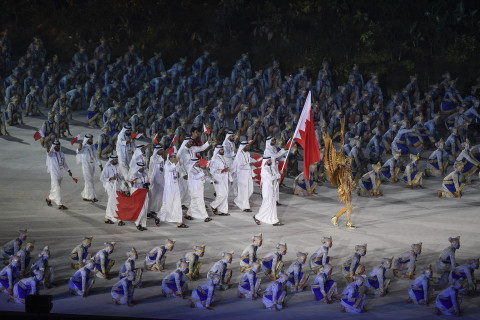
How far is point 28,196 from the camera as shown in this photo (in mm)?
18891

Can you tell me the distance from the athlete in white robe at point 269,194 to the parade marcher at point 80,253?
157 inches

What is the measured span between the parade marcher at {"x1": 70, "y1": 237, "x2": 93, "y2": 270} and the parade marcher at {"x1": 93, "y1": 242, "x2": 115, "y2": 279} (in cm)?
33

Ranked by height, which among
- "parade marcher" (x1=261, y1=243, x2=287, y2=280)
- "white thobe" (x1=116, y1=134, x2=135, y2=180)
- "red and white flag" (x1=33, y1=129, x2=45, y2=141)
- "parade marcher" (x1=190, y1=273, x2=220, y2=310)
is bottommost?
"parade marcher" (x1=190, y1=273, x2=220, y2=310)

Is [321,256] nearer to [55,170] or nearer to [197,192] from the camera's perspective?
[197,192]

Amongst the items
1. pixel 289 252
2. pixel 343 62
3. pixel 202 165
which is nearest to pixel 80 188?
pixel 202 165

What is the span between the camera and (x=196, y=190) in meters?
17.5

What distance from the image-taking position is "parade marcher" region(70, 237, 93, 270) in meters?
14.5

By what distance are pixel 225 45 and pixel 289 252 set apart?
54.9ft

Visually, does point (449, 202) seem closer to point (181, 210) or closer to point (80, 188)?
point (181, 210)

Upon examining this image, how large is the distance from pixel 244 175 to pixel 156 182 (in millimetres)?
1809

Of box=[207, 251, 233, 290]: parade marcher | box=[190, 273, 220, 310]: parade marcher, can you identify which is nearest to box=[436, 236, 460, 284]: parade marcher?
box=[207, 251, 233, 290]: parade marcher

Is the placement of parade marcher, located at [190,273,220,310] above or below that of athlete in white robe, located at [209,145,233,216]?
below

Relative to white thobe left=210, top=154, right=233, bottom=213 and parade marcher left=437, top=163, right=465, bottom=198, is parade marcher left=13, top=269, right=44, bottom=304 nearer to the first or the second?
white thobe left=210, top=154, right=233, bottom=213

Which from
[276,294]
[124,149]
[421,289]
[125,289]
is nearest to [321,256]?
[276,294]
